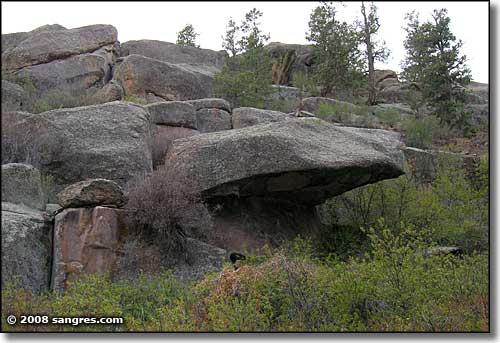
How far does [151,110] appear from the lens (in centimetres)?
1645

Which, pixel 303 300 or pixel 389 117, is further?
pixel 389 117

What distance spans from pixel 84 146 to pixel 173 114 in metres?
4.14

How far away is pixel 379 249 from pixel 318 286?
3.33 feet

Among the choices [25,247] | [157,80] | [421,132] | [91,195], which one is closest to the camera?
[25,247]

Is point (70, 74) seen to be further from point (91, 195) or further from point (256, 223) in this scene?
point (91, 195)

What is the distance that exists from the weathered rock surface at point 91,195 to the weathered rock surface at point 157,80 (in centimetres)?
1049

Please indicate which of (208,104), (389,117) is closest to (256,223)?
(208,104)

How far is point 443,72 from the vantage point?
73.2ft

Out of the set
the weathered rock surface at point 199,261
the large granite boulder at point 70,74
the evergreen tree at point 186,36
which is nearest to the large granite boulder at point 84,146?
the weathered rock surface at point 199,261

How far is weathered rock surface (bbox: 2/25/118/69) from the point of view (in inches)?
917

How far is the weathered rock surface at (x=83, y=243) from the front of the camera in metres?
10.4

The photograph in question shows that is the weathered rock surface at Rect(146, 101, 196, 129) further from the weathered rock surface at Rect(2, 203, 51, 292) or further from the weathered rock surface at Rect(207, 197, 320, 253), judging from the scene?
the weathered rock surface at Rect(2, 203, 51, 292)

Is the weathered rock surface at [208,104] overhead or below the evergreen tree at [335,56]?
below

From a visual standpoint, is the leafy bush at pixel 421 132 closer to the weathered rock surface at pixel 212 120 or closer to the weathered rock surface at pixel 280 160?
the weathered rock surface at pixel 212 120
